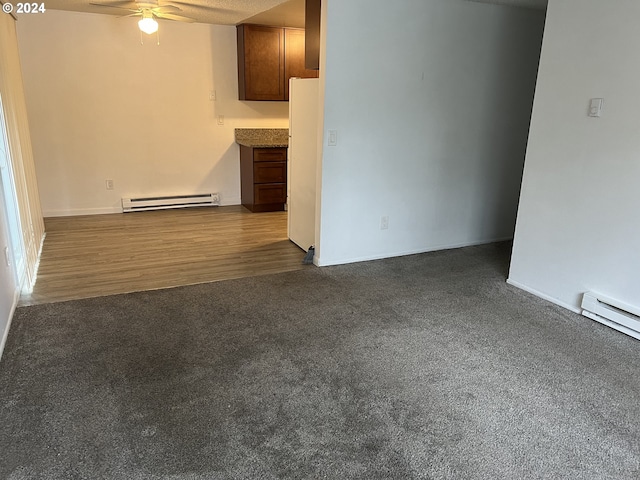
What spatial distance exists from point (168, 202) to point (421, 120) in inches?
132

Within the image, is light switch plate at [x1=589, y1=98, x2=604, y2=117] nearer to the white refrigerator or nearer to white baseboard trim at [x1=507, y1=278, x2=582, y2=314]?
white baseboard trim at [x1=507, y1=278, x2=582, y2=314]

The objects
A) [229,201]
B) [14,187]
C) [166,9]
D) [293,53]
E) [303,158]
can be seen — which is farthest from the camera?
[229,201]

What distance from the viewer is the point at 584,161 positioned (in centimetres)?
312

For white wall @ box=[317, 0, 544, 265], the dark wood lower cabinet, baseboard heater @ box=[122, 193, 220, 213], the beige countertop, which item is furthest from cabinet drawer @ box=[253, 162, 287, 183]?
white wall @ box=[317, 0, 544, 265]

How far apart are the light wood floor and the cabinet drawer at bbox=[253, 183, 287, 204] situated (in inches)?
7.9

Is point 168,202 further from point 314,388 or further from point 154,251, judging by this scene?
point 314,388

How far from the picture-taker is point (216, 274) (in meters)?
3.79

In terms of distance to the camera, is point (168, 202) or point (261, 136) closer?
point (168, 202)

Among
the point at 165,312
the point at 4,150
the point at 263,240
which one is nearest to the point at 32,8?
the point at 4,150

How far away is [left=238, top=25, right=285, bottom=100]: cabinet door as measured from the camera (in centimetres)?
559

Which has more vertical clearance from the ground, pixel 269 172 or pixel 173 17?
pixel 173 17

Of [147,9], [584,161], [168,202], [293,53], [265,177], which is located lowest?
[168,202]

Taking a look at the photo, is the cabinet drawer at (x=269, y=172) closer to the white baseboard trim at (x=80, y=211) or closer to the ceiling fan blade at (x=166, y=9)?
the white baseboard trim at (x=80, y=211)

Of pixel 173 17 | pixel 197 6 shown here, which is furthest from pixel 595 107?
pixel 173 17
